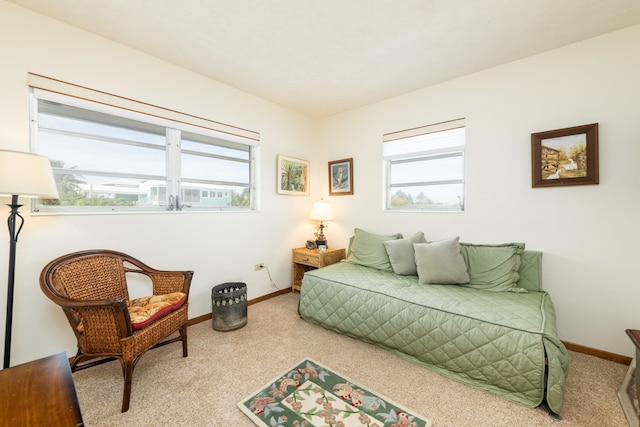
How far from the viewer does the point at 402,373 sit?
6.18 ft

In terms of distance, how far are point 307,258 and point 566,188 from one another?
2.70 m

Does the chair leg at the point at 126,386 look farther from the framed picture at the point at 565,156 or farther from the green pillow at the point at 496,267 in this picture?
the framed picture at the point at 565,156

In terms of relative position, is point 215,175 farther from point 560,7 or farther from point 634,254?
point 634,254

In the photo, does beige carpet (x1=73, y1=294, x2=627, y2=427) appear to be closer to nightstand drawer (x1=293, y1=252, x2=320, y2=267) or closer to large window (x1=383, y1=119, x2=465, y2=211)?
nightstand drawer (x1=293, y1=252, x2=320, y2=267)

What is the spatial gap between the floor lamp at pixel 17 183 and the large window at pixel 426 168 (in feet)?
10.2

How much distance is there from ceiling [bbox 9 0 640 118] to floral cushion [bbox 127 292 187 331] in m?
2.09

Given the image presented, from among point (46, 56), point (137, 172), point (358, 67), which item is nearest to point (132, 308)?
point (137, 172)

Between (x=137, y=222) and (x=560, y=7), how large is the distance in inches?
142

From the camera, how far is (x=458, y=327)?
1786 mm

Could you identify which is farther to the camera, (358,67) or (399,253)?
(399,253)

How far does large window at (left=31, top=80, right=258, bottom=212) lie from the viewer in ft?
6.47

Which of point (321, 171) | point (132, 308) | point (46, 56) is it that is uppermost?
point (46, 56)

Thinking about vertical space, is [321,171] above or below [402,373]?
above

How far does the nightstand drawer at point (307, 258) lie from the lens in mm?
3291
